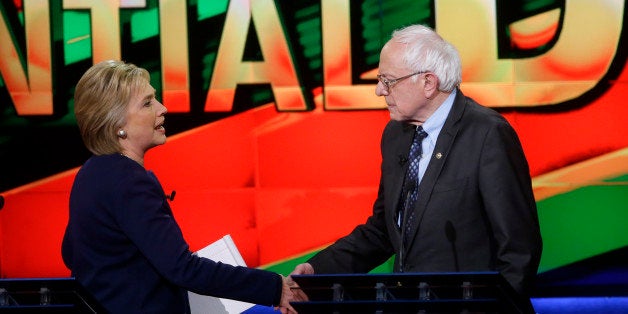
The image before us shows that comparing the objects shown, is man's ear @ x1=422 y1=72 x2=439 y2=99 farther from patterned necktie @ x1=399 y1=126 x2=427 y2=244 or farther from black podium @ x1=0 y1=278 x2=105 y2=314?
black podium @ x1=0 y1=278 x2=105 y2=314

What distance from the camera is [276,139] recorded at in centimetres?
494

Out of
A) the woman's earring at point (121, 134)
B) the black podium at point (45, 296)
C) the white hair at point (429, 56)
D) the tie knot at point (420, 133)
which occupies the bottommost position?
the black podium at point (45, 296)

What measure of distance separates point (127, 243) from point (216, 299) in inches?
24.4

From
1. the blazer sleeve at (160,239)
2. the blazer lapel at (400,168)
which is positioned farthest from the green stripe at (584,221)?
the blazer sleeve at (160,239)

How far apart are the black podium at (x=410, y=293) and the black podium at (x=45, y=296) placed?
47 cm

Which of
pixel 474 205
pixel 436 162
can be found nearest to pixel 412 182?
pixel 436 162

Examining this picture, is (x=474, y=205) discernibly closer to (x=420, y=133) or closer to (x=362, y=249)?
(x=420, y=133)

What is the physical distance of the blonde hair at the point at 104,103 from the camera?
2.51m

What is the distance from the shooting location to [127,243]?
2459 mm

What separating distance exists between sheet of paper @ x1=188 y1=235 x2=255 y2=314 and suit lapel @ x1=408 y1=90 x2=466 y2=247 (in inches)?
21.1

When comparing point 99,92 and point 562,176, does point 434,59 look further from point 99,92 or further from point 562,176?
point 562,176

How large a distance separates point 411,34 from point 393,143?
0.36 m

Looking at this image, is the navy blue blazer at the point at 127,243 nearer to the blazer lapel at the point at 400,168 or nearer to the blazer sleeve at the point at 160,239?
the blazer sleeve at the point at 160,239

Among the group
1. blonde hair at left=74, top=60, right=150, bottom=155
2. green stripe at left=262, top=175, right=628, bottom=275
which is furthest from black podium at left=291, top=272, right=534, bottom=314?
green stripe at left=262, top=175, right=628, bottom=275
